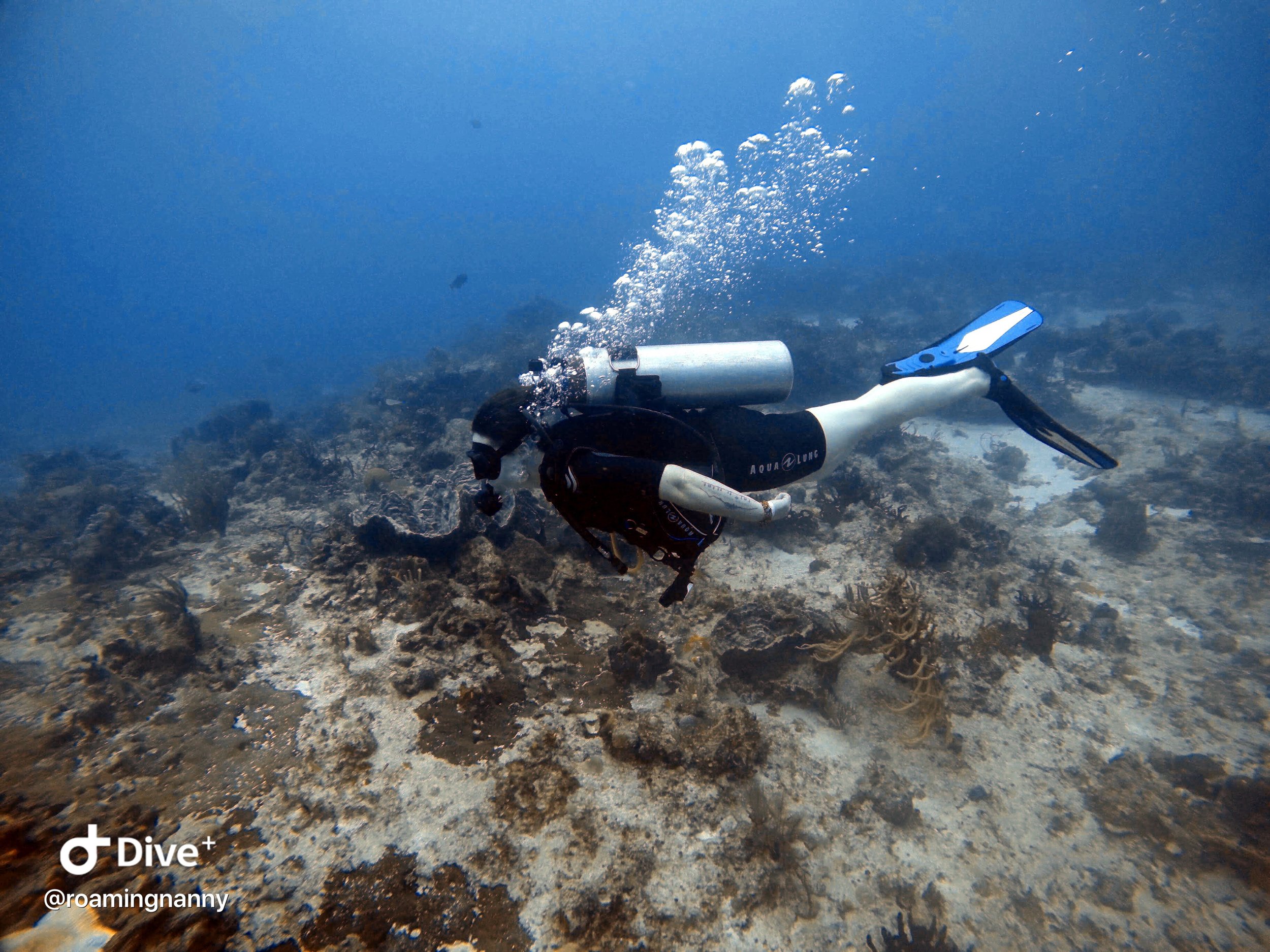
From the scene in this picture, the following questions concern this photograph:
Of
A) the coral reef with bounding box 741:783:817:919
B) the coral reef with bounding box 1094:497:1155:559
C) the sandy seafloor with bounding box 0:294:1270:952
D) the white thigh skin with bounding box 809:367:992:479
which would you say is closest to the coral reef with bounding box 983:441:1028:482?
the coral reef with bounding box 1094:497:1155:559

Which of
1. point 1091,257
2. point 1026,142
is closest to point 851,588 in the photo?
point 1091,257

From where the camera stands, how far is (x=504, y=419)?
10.2ft

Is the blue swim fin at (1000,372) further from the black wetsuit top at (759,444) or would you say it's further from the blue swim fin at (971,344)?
the black wetsuit top at (759,444)

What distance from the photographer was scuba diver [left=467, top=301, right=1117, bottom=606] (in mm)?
2879

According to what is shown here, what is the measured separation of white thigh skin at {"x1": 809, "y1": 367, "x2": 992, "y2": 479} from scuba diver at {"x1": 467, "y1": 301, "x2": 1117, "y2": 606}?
16 mm

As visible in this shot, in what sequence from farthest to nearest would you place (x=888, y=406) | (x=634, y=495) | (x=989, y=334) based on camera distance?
(x=989, y=334)
(x=888, y=406)
(x=634, y=495)

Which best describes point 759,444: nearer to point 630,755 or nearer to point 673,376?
point 673,376

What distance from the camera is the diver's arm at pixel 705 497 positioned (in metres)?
2.79

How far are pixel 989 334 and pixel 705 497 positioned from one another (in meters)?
4.20

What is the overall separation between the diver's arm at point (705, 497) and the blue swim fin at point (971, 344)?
8.28ft

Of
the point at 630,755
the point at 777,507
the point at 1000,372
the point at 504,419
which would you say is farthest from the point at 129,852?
the point at 1000,372

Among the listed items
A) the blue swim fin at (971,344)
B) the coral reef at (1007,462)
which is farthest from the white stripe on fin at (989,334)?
the coral reef at (1007,462)

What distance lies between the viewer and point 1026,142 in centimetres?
8962

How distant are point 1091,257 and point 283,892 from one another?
163 feet
